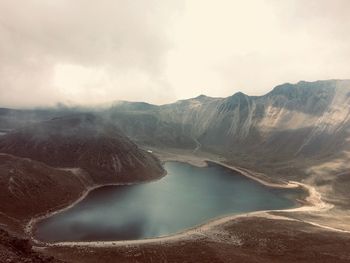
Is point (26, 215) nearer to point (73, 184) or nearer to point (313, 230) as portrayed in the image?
point (73, 184)

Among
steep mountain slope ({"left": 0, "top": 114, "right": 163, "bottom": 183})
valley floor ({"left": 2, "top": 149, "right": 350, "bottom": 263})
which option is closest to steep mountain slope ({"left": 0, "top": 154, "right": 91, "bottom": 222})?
steep mountain slope ({"left": 0, "top": 114, "right": 163, "bottom": 183})

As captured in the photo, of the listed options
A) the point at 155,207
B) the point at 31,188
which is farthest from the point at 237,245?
the point at 31,188

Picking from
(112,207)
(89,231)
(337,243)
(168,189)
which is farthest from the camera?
(168,189)

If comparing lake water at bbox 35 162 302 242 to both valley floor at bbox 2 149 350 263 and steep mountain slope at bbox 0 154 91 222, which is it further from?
valley floor at bbox 2 149 350 263

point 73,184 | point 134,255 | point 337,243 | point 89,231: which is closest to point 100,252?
point 134,255

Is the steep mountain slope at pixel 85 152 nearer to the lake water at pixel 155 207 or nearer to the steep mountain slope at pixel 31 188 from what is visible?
the lake water at pixel 155 207
